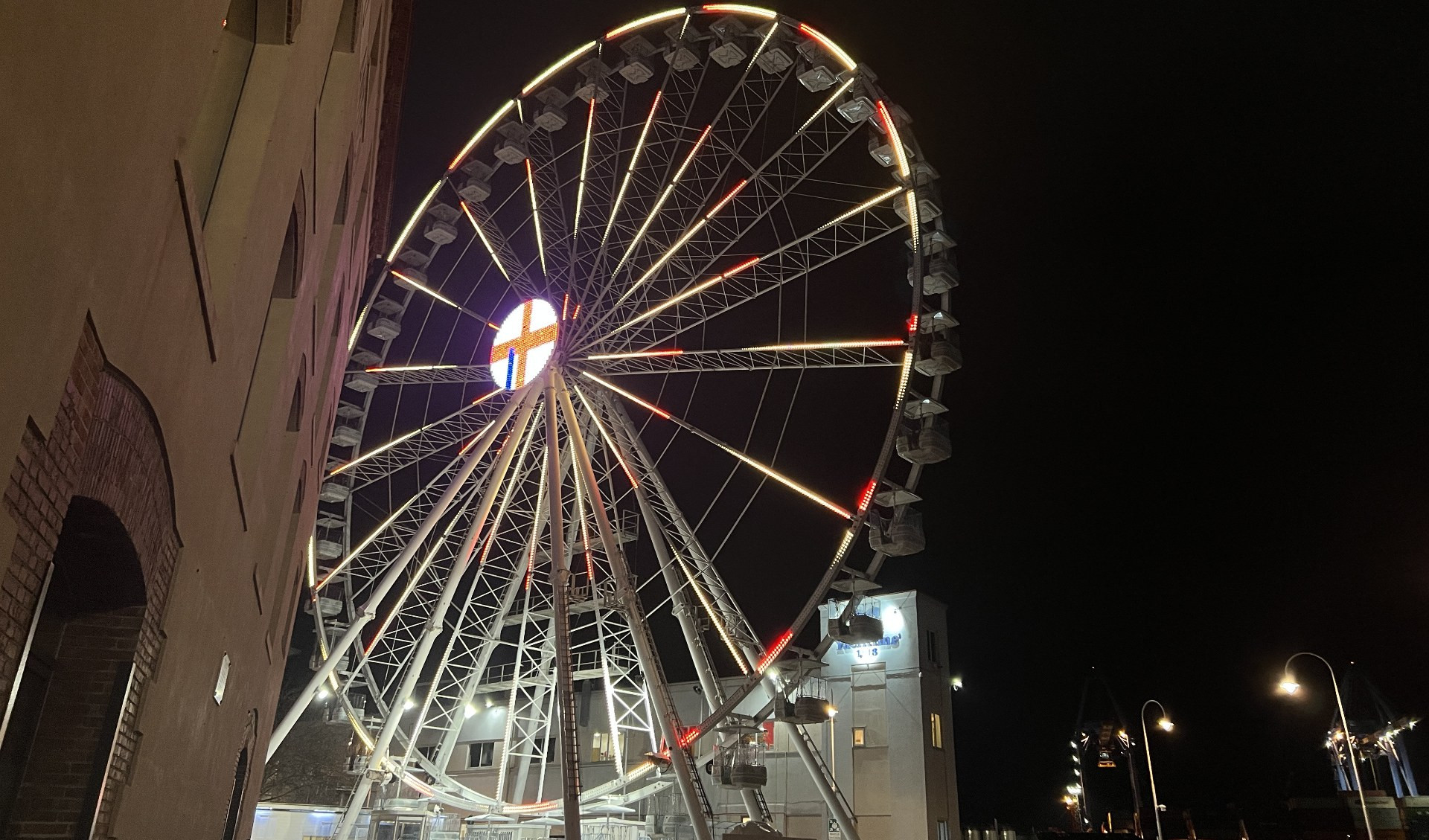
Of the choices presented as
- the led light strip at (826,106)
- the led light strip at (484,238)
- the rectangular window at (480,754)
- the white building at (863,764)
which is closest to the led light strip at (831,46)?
the led light strip at (826,106)

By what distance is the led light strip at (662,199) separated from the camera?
943 inches

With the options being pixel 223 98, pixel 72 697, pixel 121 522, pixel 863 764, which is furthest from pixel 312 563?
pixel 863 764

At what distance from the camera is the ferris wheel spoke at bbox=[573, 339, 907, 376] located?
73.9ft

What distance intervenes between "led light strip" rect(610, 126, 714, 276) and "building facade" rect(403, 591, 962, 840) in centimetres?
1765

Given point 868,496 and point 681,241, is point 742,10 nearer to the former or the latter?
point 681,241

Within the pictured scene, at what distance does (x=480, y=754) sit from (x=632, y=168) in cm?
3260

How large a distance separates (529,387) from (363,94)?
35.0 ft

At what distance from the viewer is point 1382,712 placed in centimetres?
4912

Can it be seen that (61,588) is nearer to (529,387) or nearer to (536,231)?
(529,387)

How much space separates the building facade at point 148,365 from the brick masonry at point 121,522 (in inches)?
0.7

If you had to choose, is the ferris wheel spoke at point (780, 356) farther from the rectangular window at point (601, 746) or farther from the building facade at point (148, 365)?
the rectangular window at point (601, 746)

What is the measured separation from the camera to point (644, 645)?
21281 mm

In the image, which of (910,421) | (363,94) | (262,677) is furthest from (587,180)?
(262,677)

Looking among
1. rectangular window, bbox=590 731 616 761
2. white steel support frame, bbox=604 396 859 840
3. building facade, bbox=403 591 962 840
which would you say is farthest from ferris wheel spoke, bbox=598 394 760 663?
rectangular window, bbox=590 731 616 761
